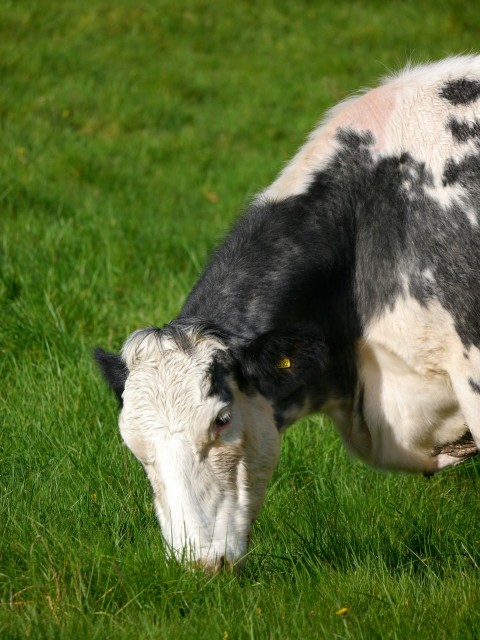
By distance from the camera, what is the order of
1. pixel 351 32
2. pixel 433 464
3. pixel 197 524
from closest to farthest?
pixel 197 524 < pixel 433 464 < pixel 351 32

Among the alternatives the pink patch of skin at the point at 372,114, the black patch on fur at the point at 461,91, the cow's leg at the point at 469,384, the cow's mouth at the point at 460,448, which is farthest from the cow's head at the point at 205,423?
the black patch on fur at the point at 461,91

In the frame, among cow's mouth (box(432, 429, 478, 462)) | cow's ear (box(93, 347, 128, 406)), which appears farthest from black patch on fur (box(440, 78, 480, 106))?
cow's ear (box(93, 347, 128, 406))

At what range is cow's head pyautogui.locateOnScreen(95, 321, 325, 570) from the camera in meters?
3.58

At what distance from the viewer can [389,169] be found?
3.98 metres

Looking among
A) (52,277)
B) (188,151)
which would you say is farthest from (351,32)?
(52,277)

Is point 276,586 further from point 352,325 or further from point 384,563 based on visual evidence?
point 352,325

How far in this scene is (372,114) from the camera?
4133mm

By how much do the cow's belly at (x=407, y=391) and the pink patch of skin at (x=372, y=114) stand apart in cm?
67

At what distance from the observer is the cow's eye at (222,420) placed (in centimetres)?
369

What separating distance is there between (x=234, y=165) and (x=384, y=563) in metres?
7.03

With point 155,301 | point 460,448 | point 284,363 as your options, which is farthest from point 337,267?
point 155,301

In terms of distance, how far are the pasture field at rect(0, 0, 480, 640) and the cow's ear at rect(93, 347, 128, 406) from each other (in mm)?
Result: 536

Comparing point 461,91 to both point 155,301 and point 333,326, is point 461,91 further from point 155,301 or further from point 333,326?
point 155,301

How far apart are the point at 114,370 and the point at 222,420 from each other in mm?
528
